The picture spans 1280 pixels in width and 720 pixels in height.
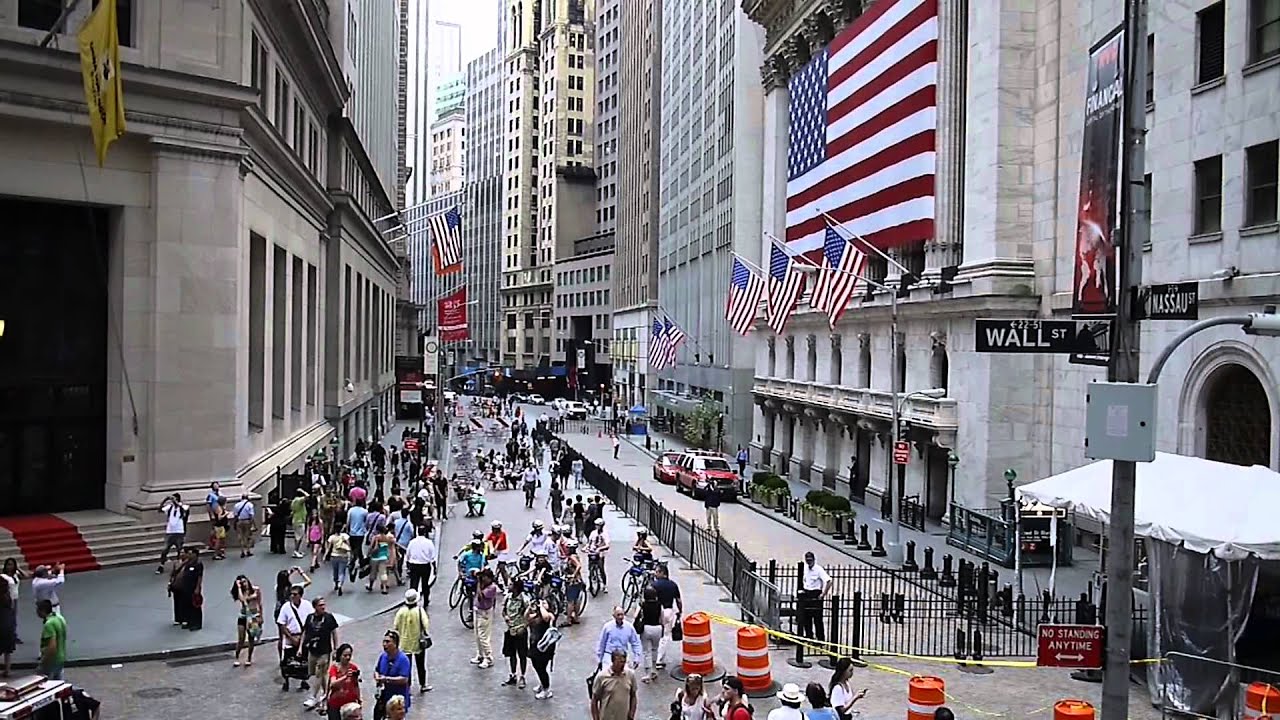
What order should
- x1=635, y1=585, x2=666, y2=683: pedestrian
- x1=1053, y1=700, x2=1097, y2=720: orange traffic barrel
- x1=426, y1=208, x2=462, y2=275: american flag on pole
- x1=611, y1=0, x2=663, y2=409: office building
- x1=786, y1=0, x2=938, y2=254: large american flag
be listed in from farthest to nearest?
x1=611, y1=0, x2=663, y2=409: office building → x1=426, y1=208, x2=462, y2=275: american flag on pole → x1=786, y1=0, x2=938, y2=254: large american flag → x1=635, y1=585, x2=666, y2=683: pedestrian → x1=1053, y1=700, x2=1097, y2=720: orange traffic barrel

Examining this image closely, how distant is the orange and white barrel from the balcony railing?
1828 cm

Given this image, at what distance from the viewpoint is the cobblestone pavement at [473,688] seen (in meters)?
14.5

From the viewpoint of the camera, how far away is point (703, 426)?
6169 cm

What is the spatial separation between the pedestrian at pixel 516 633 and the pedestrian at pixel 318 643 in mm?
2452

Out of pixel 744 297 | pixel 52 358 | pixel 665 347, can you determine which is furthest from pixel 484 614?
pixel 665 347

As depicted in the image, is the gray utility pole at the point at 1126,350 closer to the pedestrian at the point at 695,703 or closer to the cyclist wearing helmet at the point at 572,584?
the pedestrian at the point at 695,703

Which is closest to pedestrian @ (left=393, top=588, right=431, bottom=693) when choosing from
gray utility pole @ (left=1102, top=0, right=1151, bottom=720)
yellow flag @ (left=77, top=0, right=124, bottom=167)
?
gray utility pole @ (left=1102, top=0, right=1151, bottom=720)

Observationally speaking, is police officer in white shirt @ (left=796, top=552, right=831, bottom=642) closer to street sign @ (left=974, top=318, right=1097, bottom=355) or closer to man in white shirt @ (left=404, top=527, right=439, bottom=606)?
street sign @ (left=974, top=318, right=1097, bottom=355)

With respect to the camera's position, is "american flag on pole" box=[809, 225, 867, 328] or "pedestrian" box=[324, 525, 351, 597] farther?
"american flag on pole" box=[809, 225, 867, 328]

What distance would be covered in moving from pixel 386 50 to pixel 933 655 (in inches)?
2817

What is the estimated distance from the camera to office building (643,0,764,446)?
62.3 m

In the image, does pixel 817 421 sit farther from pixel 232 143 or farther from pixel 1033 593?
pixel 232 143

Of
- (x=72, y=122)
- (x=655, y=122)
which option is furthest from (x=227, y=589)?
(x=655, y=122)

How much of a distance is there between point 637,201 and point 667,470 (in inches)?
2377
